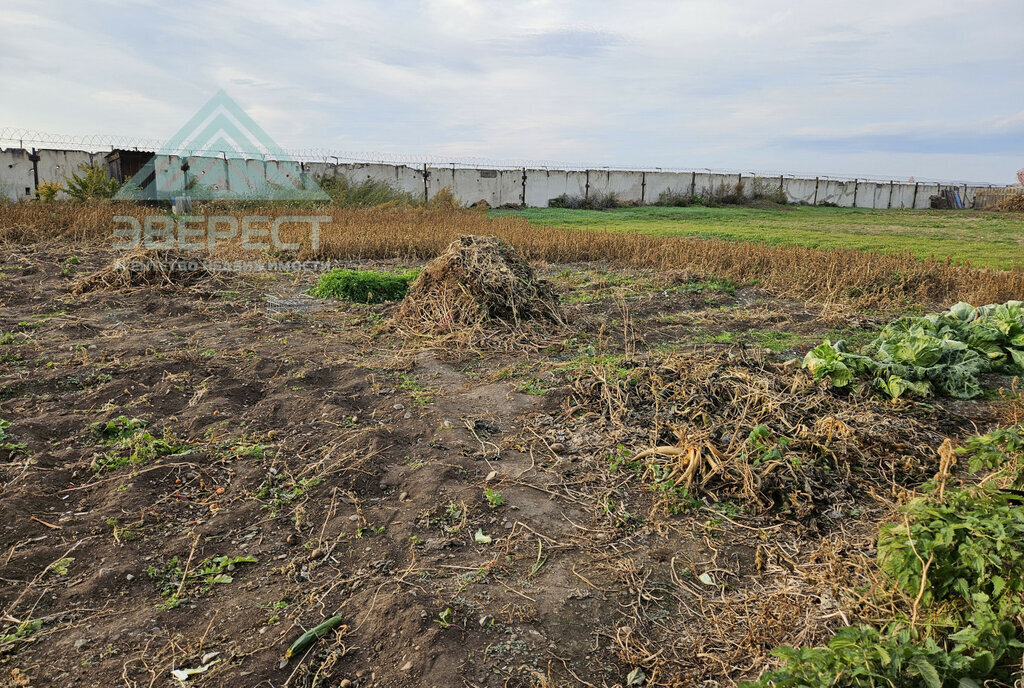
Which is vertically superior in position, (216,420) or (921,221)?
(921,221)

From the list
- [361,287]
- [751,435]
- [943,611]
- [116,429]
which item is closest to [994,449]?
[943,611]

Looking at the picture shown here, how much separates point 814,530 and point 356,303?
20.6 ft

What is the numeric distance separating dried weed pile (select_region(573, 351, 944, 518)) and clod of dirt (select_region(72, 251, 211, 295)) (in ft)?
20.9

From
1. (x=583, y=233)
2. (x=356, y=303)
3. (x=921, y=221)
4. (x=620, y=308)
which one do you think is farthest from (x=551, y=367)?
(x=921, y=221)

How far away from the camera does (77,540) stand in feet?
11.1

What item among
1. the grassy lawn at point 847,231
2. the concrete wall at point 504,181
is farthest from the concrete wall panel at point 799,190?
the grassy lawn at point 847,231

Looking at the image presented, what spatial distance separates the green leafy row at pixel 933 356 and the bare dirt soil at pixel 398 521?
251 millimetres

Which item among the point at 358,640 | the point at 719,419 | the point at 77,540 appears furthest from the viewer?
the point at 719,419

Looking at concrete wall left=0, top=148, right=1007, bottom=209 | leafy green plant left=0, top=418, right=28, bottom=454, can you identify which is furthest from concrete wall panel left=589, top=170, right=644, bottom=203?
leafy green plant left=0, top=418, right=28, bottom=454

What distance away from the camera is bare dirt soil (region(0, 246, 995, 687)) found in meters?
2.71

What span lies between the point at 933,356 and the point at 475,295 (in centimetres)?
429

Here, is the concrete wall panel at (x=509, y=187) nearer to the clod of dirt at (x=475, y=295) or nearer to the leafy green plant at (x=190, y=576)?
the clod of dirt at (x=475, y=295)

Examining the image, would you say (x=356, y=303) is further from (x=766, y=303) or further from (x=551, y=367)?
(x=766, y=303)

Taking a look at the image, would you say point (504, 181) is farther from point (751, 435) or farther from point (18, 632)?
point (18, 632)
